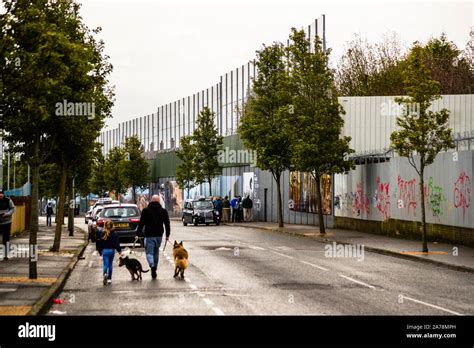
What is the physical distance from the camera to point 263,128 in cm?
4700

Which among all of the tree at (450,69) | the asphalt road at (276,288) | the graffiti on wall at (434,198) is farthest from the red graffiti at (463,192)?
the tree at (450,69)

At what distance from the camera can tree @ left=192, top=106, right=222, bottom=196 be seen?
2788 inches

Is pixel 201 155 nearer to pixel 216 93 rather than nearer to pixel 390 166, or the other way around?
pixel 216 93

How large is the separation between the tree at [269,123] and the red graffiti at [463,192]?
17.3 m

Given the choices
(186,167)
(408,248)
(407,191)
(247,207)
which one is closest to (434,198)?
(407,191)

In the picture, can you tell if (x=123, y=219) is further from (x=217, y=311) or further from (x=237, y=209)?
(x=237, y=209)

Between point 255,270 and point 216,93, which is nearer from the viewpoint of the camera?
point 255,270

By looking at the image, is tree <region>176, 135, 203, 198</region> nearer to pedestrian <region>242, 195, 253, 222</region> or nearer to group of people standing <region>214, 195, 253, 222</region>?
group of people standing <region>214, 195, 253, 222</region>

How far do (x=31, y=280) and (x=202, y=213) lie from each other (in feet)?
122

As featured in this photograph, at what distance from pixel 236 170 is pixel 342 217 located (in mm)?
27276

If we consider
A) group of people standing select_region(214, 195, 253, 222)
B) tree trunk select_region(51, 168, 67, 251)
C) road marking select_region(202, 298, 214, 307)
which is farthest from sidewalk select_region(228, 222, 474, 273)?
group of people standing select_region(214, 195, 253, 222)

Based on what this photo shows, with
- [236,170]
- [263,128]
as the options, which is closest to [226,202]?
[236,170]
